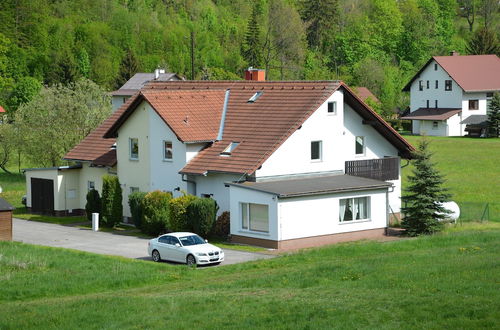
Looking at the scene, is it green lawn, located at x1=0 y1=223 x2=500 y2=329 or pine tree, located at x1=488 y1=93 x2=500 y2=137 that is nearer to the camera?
green lawn, located at x1=0 y1=223 x2=500 y2=329

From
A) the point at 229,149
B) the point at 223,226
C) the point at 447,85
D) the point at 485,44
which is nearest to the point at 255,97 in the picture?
the point at 229,149

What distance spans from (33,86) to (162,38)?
3910cm

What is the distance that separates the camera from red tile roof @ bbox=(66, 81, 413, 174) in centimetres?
4044

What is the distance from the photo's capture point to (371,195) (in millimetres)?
40312

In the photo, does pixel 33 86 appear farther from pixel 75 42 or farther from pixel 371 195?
pixel 371 195

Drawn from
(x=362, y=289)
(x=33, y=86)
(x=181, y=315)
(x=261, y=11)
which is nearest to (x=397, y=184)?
(x=362, y=289)

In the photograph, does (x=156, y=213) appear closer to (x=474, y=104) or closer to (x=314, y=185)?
(x=314, y=185)

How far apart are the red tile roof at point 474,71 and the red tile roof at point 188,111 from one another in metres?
59.3

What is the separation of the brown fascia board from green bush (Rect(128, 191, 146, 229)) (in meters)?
10.6

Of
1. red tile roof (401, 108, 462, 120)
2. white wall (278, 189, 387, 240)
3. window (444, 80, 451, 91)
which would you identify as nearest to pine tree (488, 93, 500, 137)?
red tile roof (401, 108, 462, 120)

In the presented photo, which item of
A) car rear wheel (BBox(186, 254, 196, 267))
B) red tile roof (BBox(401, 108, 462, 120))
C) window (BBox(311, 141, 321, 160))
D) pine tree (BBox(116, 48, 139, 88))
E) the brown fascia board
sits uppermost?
pine tree (BBox(116, 48, 139, 88))

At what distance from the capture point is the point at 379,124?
43688mm

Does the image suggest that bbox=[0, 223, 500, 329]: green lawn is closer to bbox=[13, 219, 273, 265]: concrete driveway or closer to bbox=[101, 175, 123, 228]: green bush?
bbox=[13, 219, 273, 265]: concrete driveway

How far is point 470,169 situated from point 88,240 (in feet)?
113
